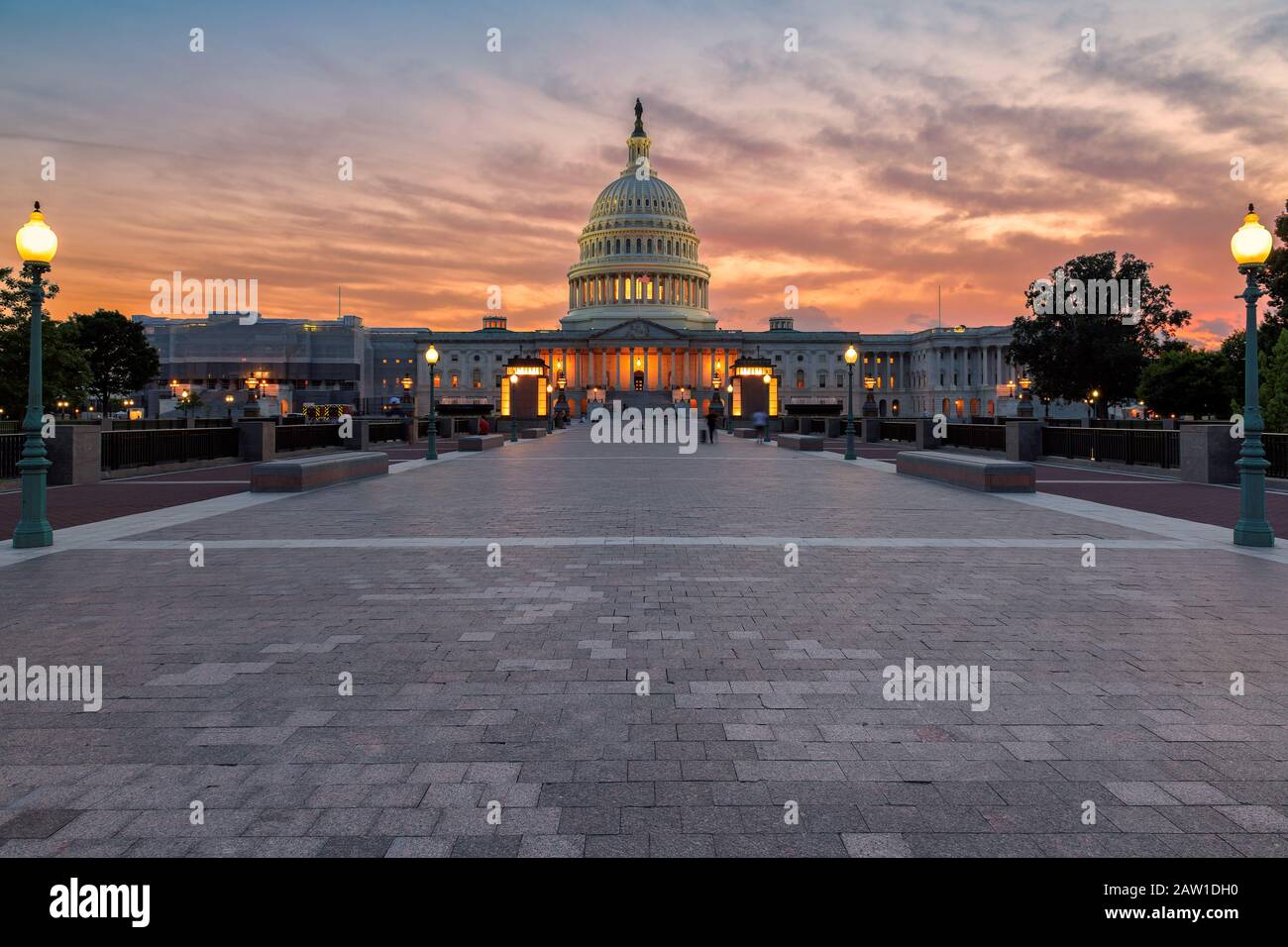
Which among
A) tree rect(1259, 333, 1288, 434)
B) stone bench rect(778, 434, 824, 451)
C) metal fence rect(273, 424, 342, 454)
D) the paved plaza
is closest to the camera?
the paved plaza

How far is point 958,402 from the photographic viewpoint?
144 meters

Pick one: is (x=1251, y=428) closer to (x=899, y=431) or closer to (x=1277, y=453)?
(x=1277, y=453)

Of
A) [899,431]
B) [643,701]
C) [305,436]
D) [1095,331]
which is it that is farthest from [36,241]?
[1095,331]

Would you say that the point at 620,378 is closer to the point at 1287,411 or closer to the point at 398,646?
the point at 1287,411

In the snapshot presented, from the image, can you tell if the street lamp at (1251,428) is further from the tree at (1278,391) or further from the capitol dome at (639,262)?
the capitol dome at (639,262)

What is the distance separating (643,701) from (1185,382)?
254 ft

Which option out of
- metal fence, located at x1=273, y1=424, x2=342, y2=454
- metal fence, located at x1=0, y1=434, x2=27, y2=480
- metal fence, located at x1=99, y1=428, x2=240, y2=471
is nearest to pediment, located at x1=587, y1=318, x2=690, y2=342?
metal fence, located at x1=273, y1=424, x2=342, y2=454

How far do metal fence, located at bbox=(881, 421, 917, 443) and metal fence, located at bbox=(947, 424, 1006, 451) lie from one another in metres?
4.87

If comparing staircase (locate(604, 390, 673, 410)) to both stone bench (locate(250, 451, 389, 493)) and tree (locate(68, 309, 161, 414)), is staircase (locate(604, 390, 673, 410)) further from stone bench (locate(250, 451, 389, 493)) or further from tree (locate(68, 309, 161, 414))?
stone bench (locate(250, 451, 389, 493))

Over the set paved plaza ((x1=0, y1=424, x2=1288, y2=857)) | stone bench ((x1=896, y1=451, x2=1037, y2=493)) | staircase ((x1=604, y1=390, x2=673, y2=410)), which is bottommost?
paved plaza ((x1=0, y1=424, x2=1288, y2=857))

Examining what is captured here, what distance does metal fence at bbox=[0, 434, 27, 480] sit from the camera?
63.2 ft
